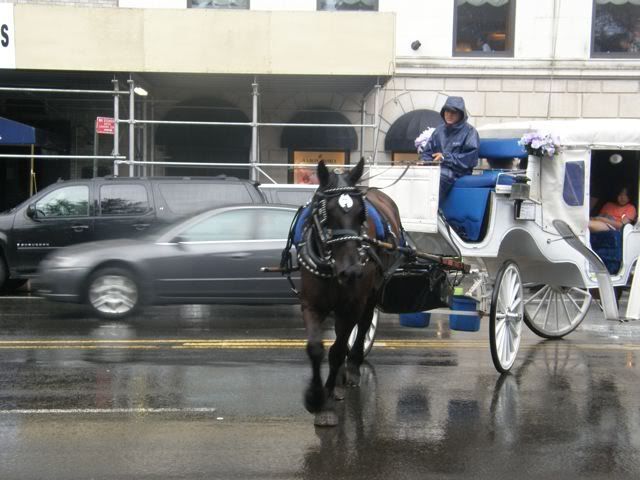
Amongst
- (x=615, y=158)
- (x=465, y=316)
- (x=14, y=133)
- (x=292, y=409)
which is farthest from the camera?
(x=14, y=133)

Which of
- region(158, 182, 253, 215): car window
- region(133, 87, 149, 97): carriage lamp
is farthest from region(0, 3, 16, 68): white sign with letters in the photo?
A: region(158, 182, 253, 215): car window

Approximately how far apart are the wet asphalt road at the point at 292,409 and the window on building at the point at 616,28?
12353 millimetres

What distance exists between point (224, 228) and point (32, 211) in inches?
166

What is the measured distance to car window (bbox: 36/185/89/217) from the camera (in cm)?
1297

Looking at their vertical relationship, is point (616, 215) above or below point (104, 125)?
below

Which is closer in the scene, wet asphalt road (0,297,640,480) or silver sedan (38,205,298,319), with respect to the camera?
wet asphalt road (0,297,640,480)

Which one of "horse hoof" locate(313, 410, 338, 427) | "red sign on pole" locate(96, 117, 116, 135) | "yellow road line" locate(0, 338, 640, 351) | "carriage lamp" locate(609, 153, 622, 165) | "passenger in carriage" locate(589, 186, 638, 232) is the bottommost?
"yellow road line" locate(0, 338, 640, 351)

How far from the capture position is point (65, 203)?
13.0 metres

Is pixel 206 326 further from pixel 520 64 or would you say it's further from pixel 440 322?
pixel 520 64

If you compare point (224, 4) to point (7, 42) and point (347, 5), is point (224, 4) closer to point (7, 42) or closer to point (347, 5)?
point (347, 5)

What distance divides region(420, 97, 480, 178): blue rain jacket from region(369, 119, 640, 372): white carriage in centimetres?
17

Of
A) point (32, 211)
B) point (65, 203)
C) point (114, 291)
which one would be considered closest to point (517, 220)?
point (114, 291)

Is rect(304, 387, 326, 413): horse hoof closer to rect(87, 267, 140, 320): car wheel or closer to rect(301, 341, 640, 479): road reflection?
rect(301, 341, 640, 479): road reflection

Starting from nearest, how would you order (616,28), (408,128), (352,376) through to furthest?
(352,376) < (408,128) < (616,28)
